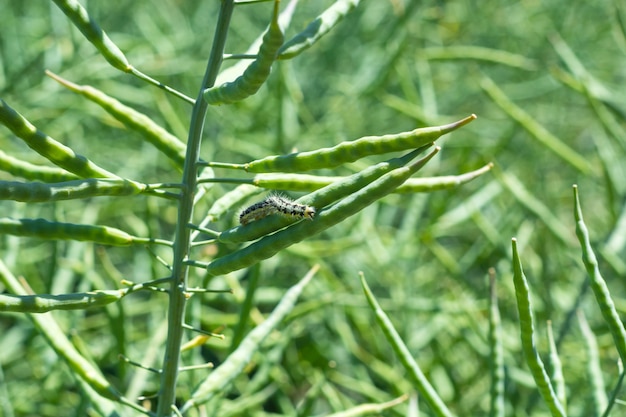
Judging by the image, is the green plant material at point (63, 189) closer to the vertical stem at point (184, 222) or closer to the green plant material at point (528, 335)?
the vertical stem at point (184, 222)

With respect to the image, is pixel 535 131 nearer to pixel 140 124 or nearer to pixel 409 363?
pixel 409 363

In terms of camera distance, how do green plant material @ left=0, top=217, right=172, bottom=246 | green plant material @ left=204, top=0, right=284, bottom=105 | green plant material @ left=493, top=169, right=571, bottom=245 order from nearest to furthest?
green plant material @ left=204, top=0, right=284, bottom=105
green plant material @ left=0, top=217, right=172, bottom=246
green plant material @ left=493, top=169, right=571, bottom=245

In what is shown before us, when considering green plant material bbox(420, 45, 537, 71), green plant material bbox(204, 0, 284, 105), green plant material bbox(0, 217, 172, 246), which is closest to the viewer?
green plant material bbox(204, 0, 284, 105)

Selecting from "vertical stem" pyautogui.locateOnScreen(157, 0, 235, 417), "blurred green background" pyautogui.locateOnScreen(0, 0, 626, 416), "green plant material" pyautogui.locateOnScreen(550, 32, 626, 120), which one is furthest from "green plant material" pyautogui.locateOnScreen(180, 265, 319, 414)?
"green plant material" pyautogui.locateOnScreen(550, 32, 626, 120)

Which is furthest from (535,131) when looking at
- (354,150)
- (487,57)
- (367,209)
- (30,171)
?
(30,171)

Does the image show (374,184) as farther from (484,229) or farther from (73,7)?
(484,229)

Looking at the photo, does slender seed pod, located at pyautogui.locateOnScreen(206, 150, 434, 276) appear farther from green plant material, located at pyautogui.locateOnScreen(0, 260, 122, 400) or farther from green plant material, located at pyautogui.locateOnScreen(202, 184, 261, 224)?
green plant material, located at pyautogui.locateOnScreen(0, 260, 122, 400)
